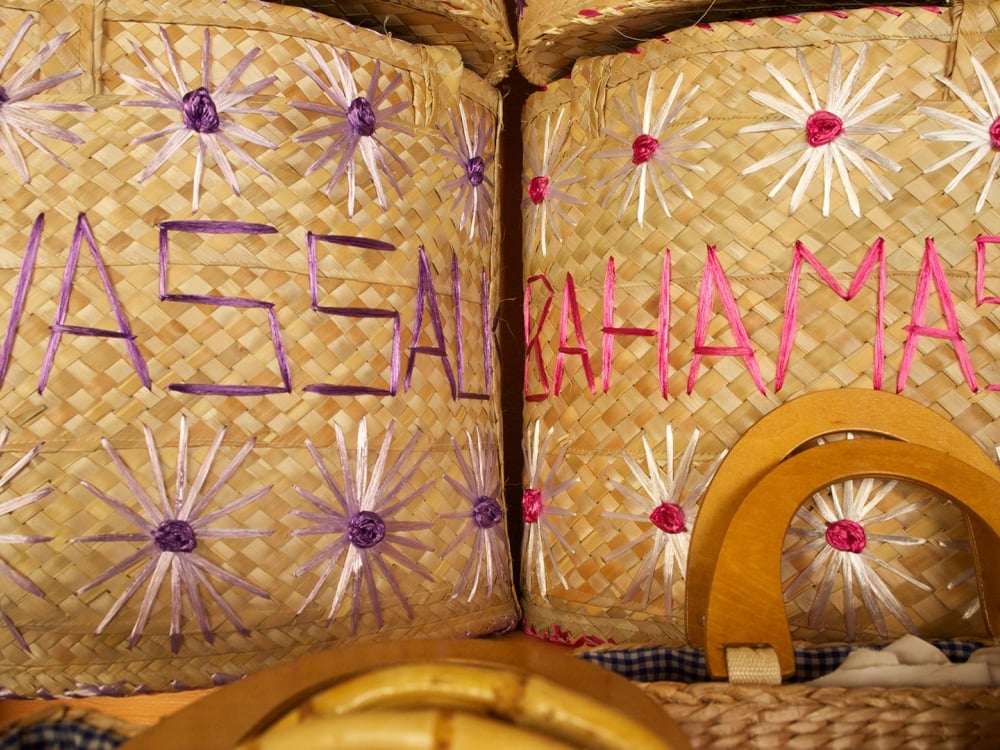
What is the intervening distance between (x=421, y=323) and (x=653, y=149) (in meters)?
0.32

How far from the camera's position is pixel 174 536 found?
0.76 meters

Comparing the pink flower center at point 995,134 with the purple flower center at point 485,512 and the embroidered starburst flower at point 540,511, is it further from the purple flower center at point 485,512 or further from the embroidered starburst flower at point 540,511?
the purple flower center at point 485,512

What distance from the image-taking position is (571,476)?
96 cm

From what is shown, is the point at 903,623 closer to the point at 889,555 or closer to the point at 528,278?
the point at 889,555

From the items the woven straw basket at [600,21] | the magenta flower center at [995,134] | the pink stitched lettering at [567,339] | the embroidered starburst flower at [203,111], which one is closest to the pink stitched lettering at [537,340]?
the pink stitched lettering at [567,339]

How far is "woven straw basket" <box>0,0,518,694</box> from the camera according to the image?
74 centimetres

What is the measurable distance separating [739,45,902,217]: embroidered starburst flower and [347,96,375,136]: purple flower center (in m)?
0.40

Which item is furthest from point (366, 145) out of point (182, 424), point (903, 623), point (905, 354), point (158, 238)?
point (903, 623)

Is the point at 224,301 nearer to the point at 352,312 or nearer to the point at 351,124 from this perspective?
the point at 352,312

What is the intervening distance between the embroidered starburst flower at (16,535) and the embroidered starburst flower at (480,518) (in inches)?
15.5

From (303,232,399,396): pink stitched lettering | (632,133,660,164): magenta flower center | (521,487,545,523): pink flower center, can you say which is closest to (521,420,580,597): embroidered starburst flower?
(521,487,545,523): pink flower center

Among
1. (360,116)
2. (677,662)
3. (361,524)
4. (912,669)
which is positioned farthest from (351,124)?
(912,669)

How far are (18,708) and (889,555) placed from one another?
2.85ft

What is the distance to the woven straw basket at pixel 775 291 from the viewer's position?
79 cm
